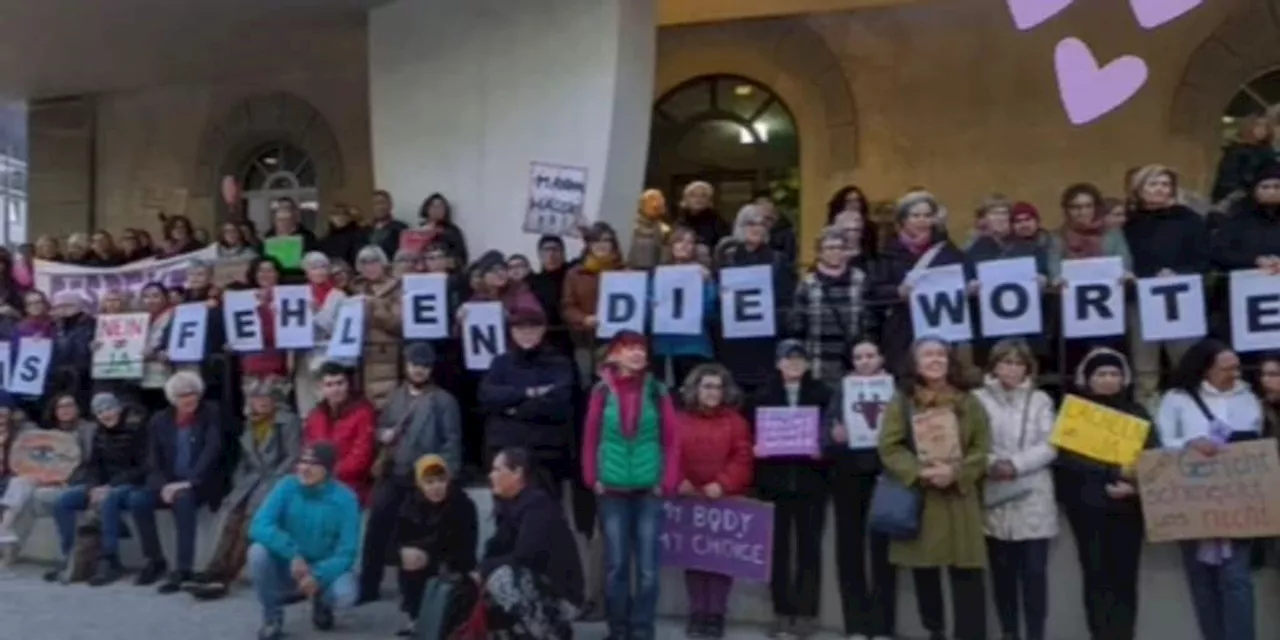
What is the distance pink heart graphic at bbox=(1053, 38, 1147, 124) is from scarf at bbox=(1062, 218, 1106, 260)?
27.5 inches

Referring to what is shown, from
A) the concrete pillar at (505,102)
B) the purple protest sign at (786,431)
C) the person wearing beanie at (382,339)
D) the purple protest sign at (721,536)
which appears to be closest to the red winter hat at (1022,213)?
the purple protest sign at (786,431)

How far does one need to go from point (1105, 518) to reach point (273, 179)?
1257 centimetres

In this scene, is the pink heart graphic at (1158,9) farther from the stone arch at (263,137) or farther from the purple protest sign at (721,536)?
the stone arch at (263,137)

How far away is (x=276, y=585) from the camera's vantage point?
30.3 ft

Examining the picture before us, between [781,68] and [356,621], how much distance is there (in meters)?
8.10

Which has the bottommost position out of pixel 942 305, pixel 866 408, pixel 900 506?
pixel 900 506

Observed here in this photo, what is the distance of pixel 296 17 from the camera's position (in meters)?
14.7

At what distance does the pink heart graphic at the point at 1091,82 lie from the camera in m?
8.80

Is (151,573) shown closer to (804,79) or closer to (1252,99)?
(804,79)

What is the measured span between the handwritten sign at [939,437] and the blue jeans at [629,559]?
1.60 m

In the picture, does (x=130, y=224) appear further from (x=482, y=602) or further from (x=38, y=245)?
(x=482, y=602)

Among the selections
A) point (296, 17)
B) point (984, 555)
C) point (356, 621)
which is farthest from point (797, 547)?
point (296, 17)

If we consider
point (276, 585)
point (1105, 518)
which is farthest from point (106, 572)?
point (1105, 518)

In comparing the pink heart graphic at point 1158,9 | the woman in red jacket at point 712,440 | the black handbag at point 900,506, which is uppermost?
the pink heart graphic at point 1158,9
